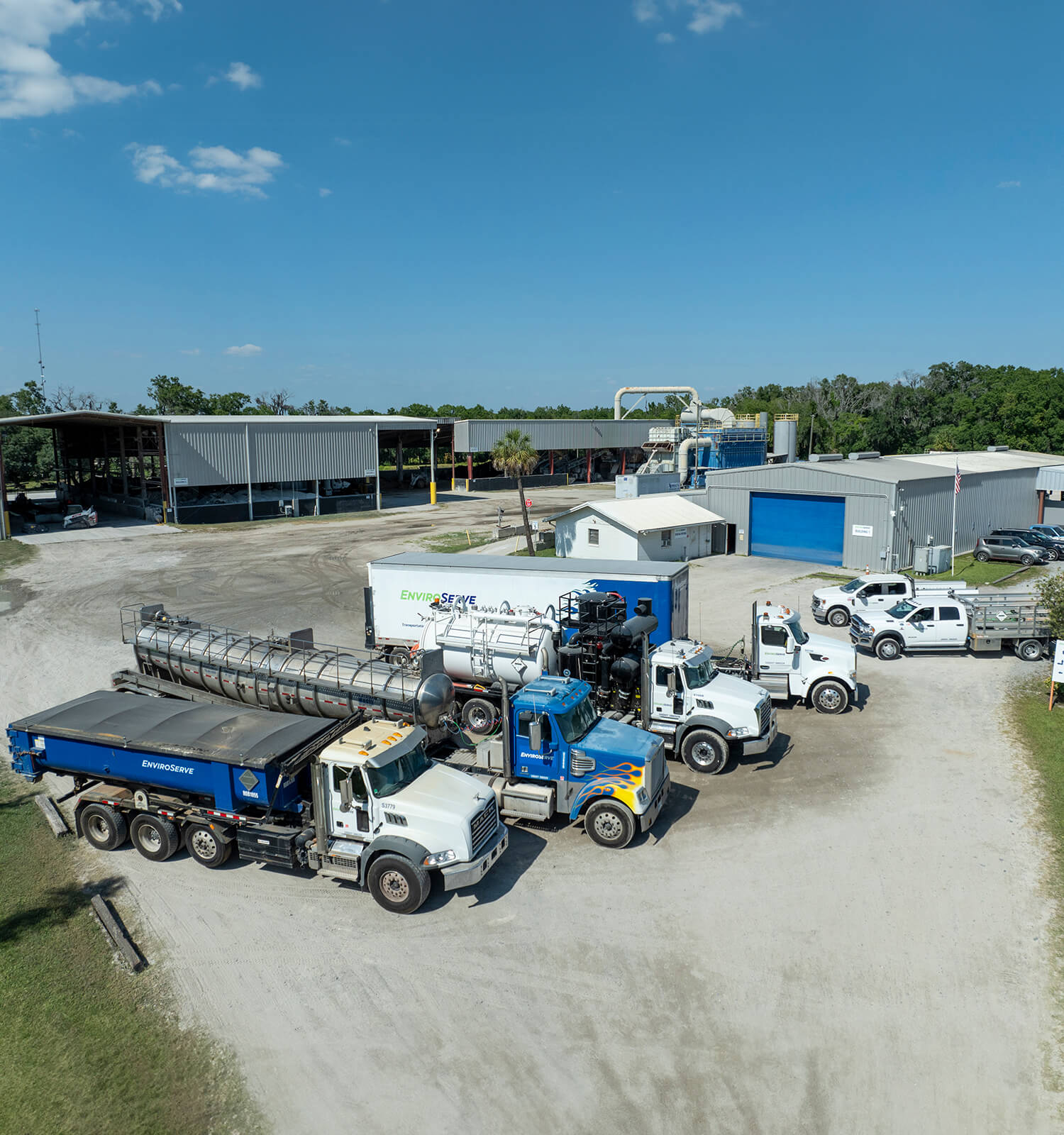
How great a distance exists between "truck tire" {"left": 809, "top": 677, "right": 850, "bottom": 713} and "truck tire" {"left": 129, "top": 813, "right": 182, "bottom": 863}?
1518 centimetres

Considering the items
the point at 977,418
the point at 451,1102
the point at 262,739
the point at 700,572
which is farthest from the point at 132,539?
the point at 977,418

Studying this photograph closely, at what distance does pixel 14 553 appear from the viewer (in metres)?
44.9

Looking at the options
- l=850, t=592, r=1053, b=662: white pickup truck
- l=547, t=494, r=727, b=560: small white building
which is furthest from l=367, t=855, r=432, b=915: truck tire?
l=547, t=494, r=727, b=560: small white building

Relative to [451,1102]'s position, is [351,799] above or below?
above

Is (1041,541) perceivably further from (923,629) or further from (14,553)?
(14,553)

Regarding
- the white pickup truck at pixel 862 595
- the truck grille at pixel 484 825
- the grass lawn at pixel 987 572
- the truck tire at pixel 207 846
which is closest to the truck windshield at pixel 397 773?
the truck grille at pixel 484 825

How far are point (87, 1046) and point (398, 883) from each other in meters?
4.17

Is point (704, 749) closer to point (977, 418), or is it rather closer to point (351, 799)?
point (351, 799)

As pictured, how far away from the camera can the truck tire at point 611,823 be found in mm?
13781

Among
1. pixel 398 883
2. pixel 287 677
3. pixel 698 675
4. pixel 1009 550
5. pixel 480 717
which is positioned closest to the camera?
pixel 398 883

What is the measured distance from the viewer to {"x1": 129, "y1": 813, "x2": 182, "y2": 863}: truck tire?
13.4 m

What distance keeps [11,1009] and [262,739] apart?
460cm

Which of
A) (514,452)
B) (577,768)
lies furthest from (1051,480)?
(577,768)

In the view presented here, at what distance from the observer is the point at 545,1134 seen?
8250mm
